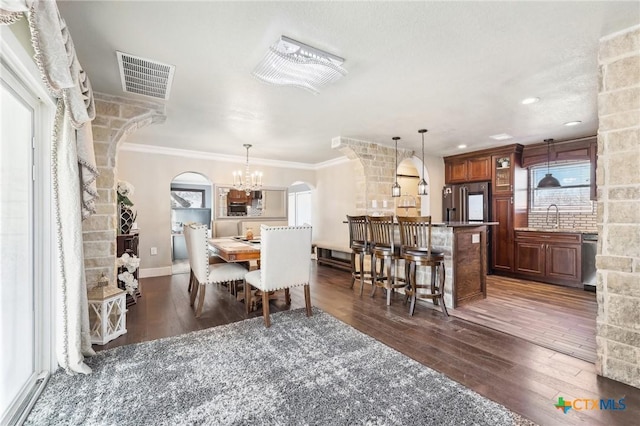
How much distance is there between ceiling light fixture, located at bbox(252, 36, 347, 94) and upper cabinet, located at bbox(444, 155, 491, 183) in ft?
14.4

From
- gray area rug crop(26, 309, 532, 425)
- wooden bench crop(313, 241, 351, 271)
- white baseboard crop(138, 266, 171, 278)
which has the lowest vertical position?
gray area rug crop(26, 309, 532, 425)

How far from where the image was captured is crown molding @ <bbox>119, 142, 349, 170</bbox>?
16.9ft

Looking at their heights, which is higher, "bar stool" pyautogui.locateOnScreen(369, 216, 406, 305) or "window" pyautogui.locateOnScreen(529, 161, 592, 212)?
"window" pyautogui.locateOnScreen(529, 161, 592, 212)

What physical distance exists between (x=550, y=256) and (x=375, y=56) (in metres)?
4.54

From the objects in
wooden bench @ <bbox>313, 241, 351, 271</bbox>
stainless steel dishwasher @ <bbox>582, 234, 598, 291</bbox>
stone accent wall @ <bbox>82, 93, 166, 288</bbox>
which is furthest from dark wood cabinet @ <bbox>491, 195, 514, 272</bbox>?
stone accent wall @ <bbox>82, 93, 166, 288</bbox>

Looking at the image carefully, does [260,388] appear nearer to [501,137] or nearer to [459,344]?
[459,344]

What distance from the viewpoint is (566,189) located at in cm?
507

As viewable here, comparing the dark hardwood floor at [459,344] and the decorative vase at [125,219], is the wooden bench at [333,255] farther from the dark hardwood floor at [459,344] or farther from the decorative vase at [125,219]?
the decorative vase at [125,219]

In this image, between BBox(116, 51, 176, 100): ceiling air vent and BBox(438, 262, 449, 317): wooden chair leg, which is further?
BBox(438, 262, 449, 317): wooden chair leg

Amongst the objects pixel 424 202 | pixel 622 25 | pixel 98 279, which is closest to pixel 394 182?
pixel 424 202

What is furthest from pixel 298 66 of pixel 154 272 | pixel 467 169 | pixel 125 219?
pixel 467 169

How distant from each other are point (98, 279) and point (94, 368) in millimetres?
957

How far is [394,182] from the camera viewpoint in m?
5.46

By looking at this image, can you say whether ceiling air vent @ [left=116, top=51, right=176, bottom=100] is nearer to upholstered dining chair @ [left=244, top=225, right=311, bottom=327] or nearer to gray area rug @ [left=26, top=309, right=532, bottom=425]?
upholstered dining chair @ [left=244, top=225, right=311, bottom=327]
